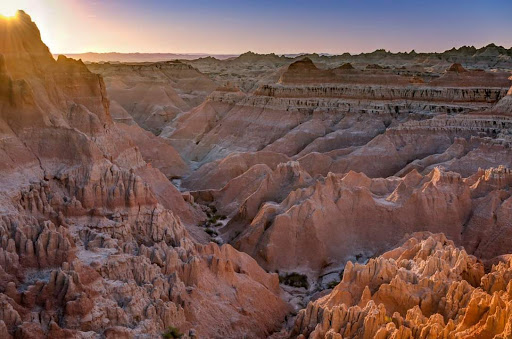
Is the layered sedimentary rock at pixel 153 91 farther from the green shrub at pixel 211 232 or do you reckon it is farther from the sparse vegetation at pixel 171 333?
the sparse vegetation at pixel 171 333

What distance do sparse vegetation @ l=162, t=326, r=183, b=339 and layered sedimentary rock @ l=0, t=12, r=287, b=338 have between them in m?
0.23

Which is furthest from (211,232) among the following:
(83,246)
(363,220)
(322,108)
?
(322,108)

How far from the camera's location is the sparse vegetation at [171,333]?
16223 millimetres

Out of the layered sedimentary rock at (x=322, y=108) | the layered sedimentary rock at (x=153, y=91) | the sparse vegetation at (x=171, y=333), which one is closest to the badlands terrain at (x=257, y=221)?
the sparse vegetation at (x=171, y=333)

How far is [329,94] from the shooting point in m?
59.4

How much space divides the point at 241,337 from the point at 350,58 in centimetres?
14182

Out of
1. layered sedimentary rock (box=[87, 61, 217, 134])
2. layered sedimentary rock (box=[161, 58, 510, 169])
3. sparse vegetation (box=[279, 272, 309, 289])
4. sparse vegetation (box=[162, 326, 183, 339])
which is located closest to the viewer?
sparse vegetation (box=[162, 326, 183, 339])

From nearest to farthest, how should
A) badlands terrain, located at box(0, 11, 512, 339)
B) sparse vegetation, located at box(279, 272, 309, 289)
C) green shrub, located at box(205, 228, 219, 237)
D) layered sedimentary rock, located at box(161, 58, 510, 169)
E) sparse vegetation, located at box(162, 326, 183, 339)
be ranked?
sparse vegetation, located at box(162, 326, 183, 339) < badlands terrain, located at box(0, 11, 512, 339) < sparse vegetation, located at box(279, 272, 309, 289) < green shrub, located at box(205, 228, 219, 237) < layered sedimentary rock, located at box(161, 58, 510, 169)

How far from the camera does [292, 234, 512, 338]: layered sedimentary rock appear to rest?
1552cm

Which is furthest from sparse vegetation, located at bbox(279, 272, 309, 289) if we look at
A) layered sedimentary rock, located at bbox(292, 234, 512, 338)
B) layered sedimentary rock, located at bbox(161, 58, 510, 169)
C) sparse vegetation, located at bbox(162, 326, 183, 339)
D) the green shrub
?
layered sedimentary rock, located at bbox(161, 58, 510, 169)

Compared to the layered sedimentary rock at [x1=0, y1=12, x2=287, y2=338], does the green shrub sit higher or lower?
lower

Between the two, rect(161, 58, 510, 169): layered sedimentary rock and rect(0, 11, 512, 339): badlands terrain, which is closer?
rect(0, 11, 512, 339): badlands terrain

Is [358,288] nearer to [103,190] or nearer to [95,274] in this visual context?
[95,274]

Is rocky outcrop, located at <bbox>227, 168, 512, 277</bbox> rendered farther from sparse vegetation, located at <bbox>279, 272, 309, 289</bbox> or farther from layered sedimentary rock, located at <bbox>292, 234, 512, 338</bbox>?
layered sedimentary rock, located at <bbox>292, 234, 512, 338</bbox>
